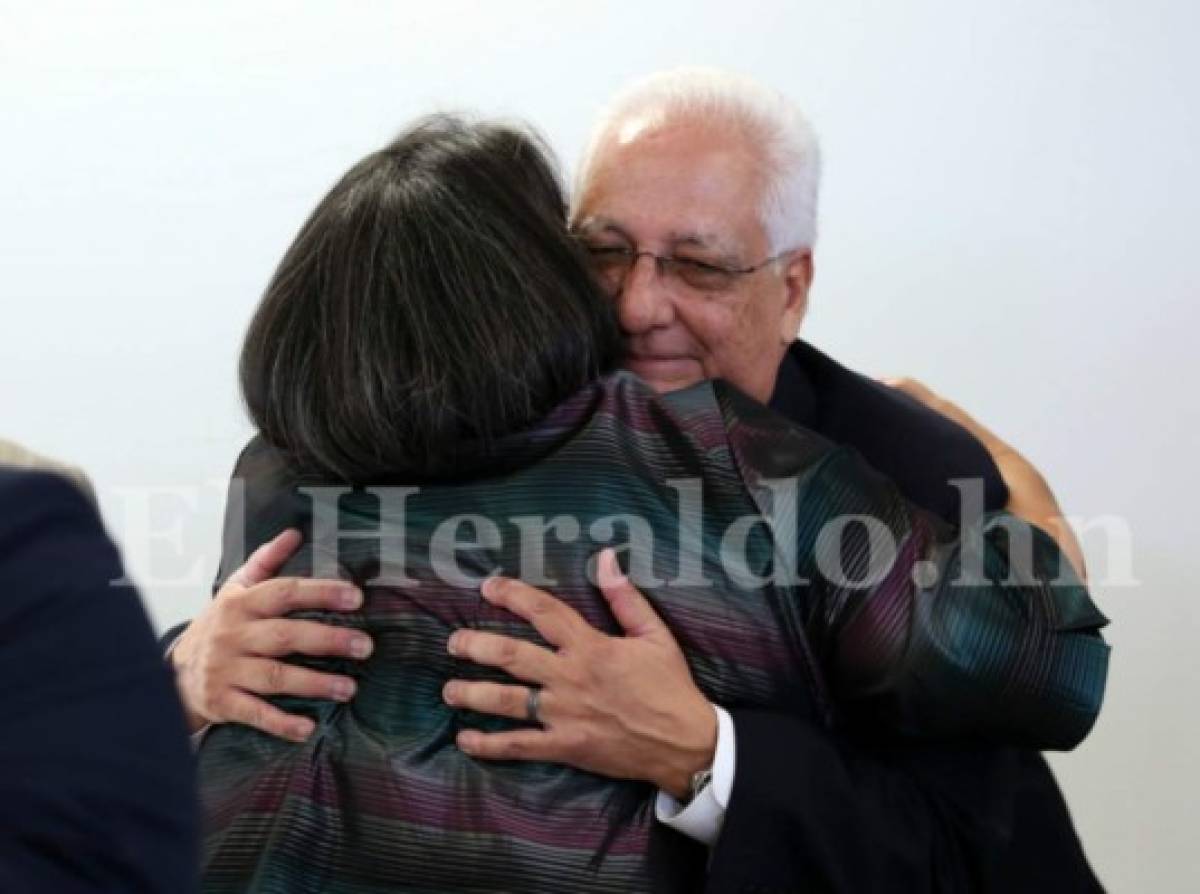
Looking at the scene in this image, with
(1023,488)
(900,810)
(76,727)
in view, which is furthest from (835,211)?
(76,727)

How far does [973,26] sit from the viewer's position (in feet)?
9.18

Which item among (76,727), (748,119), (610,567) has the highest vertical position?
(748,119)

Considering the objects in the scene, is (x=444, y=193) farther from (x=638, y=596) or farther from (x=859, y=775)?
(x=859, y=775)

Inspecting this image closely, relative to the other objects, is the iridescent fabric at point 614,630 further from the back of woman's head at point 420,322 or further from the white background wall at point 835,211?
the white background wall at point 835,211

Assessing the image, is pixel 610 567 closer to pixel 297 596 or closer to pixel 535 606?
pixel 535 606

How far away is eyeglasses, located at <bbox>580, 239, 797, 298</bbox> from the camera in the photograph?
5.81ft

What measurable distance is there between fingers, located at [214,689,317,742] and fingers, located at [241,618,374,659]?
0.13 feet

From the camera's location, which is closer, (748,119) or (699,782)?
(699,782)

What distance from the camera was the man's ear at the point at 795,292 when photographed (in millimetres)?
1868

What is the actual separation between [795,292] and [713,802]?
0.58m

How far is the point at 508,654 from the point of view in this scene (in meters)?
1.47

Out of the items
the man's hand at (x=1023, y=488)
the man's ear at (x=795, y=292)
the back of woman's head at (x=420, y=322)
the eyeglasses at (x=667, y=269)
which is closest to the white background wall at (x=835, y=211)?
the man's hand at (x=1023, y=488)

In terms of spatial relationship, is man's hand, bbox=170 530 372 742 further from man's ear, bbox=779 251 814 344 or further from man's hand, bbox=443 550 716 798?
man's ear, bbox=779 251 814 344

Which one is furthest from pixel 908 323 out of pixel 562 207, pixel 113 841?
pixel 113 841
